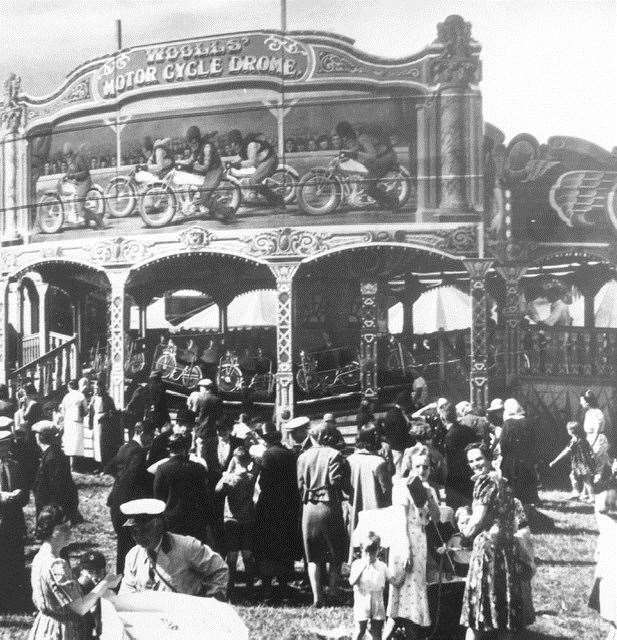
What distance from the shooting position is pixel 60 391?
7.24m

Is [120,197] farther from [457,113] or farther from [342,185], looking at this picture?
[457,113]

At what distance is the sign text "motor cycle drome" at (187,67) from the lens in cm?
667

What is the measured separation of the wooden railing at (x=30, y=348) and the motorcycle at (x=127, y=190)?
1266 millimetres

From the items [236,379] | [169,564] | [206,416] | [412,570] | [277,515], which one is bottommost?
[412,570]

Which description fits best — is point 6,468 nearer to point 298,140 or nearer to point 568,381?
point 298,140

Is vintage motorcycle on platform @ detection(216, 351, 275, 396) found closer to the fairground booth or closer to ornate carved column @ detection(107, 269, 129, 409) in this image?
the fairground booth

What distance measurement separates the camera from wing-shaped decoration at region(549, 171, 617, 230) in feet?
22.6

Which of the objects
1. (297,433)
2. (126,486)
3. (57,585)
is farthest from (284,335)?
(57,585)

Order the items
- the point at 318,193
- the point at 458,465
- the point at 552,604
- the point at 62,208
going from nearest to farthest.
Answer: the point at 552,604 < the point at 458,465 < the point at 318,193 < the point at 62,208

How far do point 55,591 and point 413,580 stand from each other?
2.00 meters

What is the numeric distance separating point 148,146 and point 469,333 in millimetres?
2891

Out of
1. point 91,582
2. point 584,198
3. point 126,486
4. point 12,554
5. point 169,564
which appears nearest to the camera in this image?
point 169,564

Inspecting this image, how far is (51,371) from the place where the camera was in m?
7.28

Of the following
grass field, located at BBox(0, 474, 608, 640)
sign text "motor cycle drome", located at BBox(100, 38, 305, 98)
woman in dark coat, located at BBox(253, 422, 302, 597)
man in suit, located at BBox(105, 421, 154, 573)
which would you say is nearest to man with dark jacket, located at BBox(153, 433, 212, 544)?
man in suit, located at BBox(105, 421, 154, 573)
